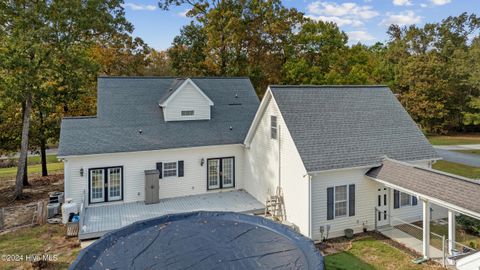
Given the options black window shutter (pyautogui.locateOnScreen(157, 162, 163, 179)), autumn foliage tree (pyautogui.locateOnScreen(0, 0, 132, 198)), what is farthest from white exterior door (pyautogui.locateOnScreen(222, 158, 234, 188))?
autumn foliage tree (pyautogui.locateOnScreen(0, 0, 132, 198))

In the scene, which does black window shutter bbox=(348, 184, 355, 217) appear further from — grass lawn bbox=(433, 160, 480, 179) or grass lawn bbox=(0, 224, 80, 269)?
grass lawn bbox=(433, 160, 480, 179)

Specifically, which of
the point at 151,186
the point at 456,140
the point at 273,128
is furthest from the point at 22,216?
the point at 456,140

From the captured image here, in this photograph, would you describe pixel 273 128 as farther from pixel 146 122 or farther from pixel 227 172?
pixel 146 122

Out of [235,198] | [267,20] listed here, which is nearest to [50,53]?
[235,198]

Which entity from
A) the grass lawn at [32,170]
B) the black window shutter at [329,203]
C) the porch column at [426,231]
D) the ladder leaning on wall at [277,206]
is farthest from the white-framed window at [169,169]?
the grass lawn at [32,170]

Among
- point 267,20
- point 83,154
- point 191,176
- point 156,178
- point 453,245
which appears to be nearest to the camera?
point 453,245

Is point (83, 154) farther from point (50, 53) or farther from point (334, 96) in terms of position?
point (334, 96)
